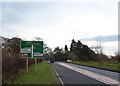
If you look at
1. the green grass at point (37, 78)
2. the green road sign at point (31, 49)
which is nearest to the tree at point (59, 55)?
the green road sign at point (31, 49)

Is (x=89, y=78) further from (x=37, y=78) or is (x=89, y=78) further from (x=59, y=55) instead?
(x=59, y=55)

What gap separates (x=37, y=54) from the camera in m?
25.4

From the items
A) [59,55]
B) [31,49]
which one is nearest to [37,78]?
[31,49]

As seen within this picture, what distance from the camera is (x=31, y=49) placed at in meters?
25.4

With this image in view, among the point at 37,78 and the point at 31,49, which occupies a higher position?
the point at 31,49

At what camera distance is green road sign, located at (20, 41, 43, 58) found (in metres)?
25.1

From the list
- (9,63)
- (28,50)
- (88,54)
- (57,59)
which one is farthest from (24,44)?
(57,59)

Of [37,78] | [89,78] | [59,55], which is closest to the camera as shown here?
[37,78]

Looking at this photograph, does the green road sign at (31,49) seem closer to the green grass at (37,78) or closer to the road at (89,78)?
the road at (89,78)

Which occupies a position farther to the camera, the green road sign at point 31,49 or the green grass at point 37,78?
the green road sign at point 31,49

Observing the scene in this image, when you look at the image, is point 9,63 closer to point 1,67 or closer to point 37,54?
point 1,67

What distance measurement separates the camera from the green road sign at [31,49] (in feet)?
82.2

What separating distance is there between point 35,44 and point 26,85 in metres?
13.7

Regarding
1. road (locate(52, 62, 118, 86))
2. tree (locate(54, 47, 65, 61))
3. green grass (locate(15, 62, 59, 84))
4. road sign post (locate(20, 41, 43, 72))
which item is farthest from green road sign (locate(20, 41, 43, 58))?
tree (locate(54, 47, 65, 61))
